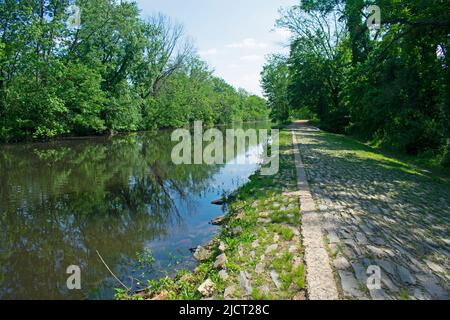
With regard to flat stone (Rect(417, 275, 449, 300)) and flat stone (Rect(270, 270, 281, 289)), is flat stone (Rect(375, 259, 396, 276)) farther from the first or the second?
flat stone (Rect(270, 270, 281, 289))

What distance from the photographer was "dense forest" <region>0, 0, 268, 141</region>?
77.2ft

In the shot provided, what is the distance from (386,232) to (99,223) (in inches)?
227

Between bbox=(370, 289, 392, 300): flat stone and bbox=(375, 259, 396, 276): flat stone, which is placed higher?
bbox=(375, 259, 396, 276): flat stone

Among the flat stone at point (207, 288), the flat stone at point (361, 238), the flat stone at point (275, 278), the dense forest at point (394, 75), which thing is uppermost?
the dense forest at point (394, 75)

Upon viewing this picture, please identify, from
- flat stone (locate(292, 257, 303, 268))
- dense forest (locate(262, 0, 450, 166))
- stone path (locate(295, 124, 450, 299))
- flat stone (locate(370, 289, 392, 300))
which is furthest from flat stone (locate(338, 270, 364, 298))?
dense forest (locate(262, 0, 450, 166))

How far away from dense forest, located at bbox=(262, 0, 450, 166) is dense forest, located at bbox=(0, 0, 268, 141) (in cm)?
2069

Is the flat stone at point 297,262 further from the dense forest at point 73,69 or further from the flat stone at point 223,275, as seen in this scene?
the dense forest at point 73,69

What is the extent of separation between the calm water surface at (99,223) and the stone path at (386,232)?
2.50m

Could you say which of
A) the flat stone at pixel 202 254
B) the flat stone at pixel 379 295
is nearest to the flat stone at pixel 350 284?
the flat stone at pixel 379 295

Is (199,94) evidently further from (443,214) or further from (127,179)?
(443,214)

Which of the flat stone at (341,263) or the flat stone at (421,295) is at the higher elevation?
the flat stone at (341,263)

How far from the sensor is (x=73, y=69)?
86.2 feet

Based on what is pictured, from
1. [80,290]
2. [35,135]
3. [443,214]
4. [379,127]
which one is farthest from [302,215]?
[35,135]

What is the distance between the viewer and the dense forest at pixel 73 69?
77.2ft
